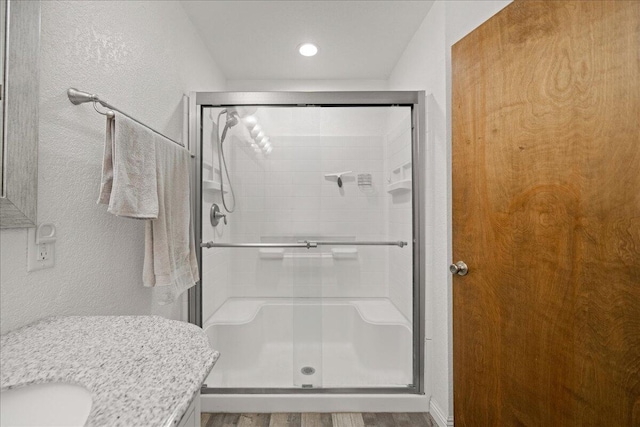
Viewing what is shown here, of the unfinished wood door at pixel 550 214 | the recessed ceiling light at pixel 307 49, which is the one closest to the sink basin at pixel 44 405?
the unfinished wood door at pixel 550 214

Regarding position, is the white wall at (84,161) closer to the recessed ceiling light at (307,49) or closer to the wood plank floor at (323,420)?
the wood plank floor at (323,420)

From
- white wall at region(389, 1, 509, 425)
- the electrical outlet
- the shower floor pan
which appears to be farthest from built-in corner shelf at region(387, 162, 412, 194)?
the electrical outlet

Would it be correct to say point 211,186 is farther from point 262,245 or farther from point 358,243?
point 358,243

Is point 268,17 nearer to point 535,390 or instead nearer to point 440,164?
point 440,164

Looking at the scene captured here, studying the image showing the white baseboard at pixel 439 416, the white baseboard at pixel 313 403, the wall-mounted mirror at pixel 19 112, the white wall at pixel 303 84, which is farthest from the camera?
the white wall at pixel 303 84

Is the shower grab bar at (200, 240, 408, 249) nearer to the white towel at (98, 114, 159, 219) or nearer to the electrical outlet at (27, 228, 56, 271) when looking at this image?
the white towel at (98, 114, 159, 219)

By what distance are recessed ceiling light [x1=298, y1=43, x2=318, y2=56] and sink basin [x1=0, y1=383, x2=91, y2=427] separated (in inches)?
90.0

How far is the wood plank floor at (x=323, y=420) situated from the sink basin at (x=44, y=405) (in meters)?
1.28

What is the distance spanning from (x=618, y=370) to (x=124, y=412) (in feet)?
3.84

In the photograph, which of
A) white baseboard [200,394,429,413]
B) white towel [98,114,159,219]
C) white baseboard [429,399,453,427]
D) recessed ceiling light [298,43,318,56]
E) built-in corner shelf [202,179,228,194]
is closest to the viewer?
white towel [98,114,159,219]

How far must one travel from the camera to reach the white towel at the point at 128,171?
1.01m

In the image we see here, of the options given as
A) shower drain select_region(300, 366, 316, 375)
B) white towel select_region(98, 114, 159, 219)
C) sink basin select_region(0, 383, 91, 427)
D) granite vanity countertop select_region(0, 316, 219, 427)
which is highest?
white towel select_region(98, 114, 159, 219)

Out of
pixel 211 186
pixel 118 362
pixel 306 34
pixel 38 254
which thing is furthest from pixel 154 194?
pixel 306 34

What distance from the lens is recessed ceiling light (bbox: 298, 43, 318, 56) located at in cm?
220
